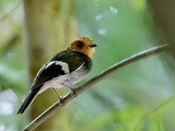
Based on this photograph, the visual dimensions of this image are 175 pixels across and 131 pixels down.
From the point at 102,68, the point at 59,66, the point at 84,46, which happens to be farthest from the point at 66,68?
the point at 102,68

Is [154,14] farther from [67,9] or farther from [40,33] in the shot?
[67,9]

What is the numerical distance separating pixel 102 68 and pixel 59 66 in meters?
0.66

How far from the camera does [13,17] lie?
2.10 m

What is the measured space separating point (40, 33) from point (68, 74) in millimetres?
270

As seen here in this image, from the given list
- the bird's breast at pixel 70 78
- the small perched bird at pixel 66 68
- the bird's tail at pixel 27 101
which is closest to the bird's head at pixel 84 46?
the small perched bird at pixel 66 68

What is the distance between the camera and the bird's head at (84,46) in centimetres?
153

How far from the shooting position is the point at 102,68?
1971mm

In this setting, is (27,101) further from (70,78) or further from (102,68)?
(102,68)

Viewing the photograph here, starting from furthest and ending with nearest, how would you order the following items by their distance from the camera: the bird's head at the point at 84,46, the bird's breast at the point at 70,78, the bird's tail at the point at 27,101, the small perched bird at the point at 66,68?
the bird's head at the point at 84,46
the bird's breast at the point at 70,78
the small perched bird at the point at 66,68
the bird's tail at the point at 27,101

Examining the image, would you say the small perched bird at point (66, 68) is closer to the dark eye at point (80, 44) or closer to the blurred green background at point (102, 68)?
the dark eye at point (80, 44)

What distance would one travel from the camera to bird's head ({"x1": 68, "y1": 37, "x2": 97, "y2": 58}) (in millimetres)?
1533

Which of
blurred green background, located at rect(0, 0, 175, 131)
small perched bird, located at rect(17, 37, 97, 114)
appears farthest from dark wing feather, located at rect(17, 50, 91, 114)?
blurred green background, located at rect(0, 0, 175, 131)

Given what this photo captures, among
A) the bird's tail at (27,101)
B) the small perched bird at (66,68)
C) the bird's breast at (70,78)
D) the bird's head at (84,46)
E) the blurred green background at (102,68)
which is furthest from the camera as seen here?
the blurred green background at (102,68)

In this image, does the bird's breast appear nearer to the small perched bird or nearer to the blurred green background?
the small perched bird
